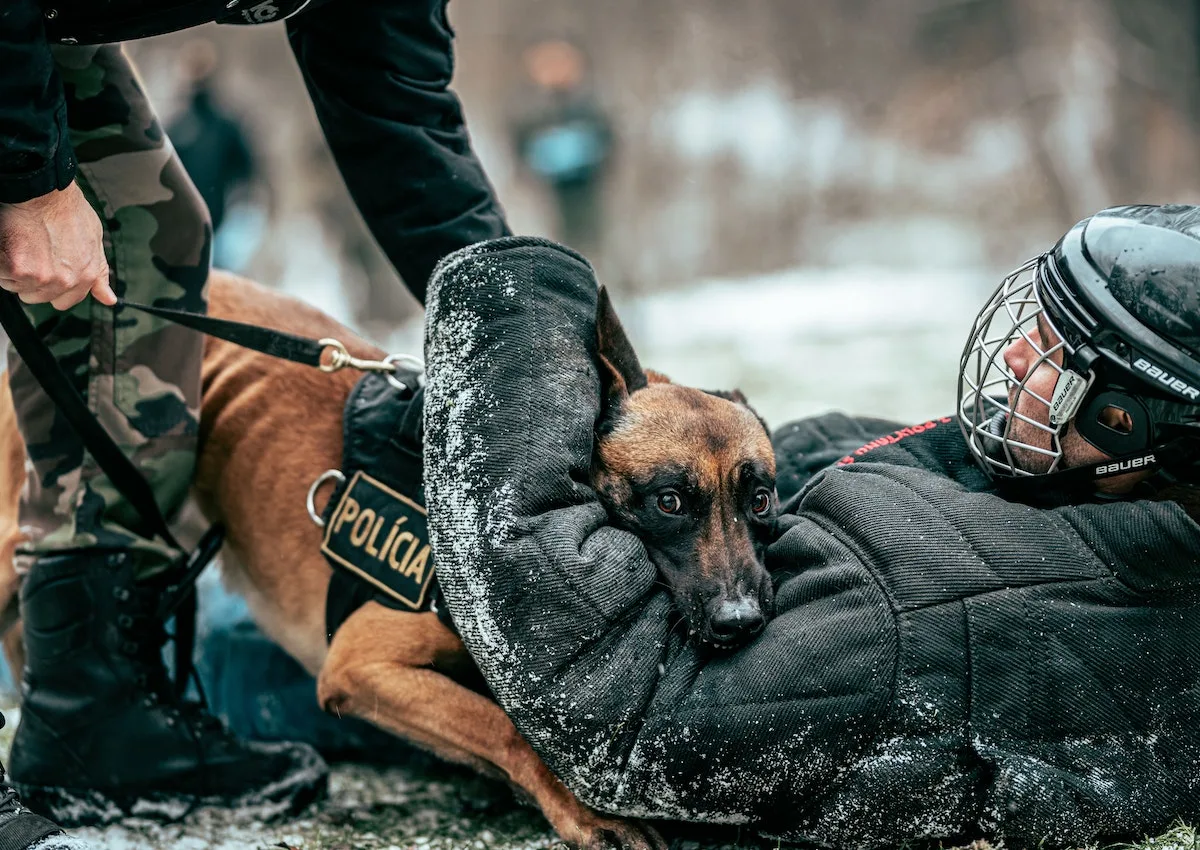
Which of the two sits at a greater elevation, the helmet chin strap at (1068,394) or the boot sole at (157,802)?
the helmet chin strap at (1068,394)

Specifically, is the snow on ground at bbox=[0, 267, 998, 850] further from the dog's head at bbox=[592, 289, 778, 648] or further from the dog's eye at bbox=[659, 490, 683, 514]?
the dog's eye at bbox=[659, 490, 683, 514]

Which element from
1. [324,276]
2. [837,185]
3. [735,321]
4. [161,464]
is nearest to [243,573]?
[161,464]

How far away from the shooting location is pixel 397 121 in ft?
9.45

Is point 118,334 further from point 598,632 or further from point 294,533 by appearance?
point 598,632

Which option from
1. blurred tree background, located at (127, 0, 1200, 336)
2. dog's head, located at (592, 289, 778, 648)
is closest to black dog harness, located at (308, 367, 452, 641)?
dog's head, located at (592, 289, 778, 648)

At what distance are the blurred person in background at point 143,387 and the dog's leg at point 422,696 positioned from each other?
331mm

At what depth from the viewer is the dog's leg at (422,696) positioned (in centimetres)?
256

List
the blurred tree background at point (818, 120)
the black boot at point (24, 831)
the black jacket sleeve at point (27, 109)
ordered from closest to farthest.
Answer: the black jacket sleeve at point (27, 109) → the black boot at point (24, 831) → the blurred tree background at point (818, 120)

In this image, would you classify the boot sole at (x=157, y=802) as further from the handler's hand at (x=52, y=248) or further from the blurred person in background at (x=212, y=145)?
the blurred person in background at (x=212, y=145)

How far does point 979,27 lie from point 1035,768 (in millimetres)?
19915

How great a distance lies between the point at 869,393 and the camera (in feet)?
25.2

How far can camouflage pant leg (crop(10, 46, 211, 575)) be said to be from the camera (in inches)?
107

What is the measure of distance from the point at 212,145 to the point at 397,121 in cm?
809

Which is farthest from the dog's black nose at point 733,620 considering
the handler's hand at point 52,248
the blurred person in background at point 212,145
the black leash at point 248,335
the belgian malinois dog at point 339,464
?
the blurred person in background at point 212,145
